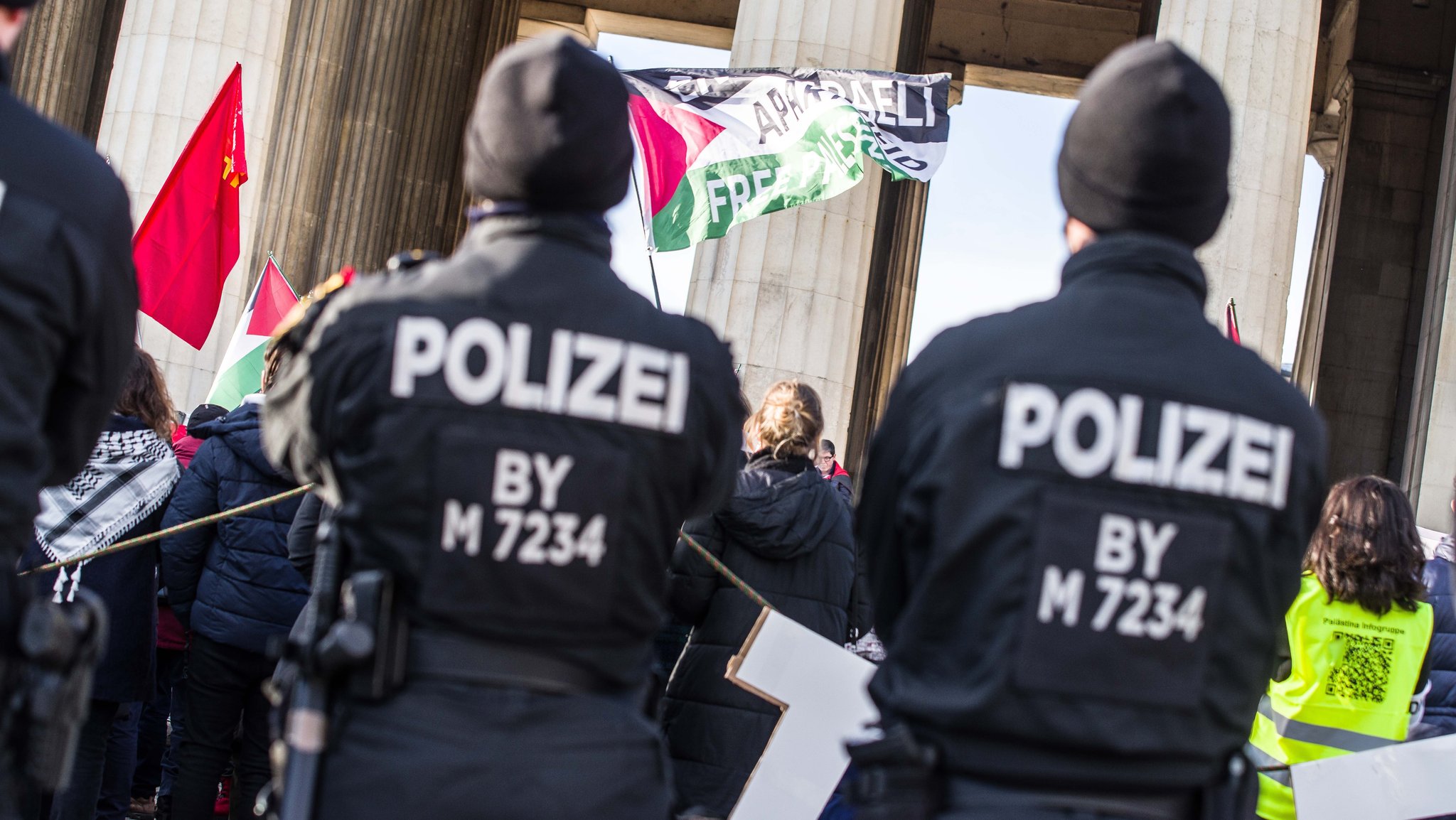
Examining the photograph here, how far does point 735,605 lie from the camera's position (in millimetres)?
5984

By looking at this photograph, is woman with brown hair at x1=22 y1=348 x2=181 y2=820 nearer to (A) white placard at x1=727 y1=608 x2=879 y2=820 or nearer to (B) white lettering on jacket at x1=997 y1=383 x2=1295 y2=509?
(A) white placard at x1=727 y1=608 x2=879 y2=820

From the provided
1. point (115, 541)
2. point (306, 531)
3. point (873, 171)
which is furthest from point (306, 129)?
point (306, 531)

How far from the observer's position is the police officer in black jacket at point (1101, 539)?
8.55ft

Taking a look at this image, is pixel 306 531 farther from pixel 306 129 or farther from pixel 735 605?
pixel 306 129

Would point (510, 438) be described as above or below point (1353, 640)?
above

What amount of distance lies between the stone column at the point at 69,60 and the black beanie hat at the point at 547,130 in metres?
15.9

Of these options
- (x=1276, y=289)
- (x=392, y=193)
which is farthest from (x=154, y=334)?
(x=1276, y=289)

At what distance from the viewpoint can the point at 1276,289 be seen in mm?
10883

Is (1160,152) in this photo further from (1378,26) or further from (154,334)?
(1378,26)

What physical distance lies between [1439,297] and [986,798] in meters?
11.6

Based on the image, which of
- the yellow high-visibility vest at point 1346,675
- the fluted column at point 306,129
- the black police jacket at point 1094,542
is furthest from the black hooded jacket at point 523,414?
the fluted column at point 306,129

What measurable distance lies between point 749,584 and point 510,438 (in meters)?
3.22

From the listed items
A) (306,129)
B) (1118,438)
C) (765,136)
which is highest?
(306,129)

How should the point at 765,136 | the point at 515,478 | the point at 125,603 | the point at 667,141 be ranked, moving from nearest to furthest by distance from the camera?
the point at 515,478, the point at 125,603, the point at 667,141, the point at 765,136
